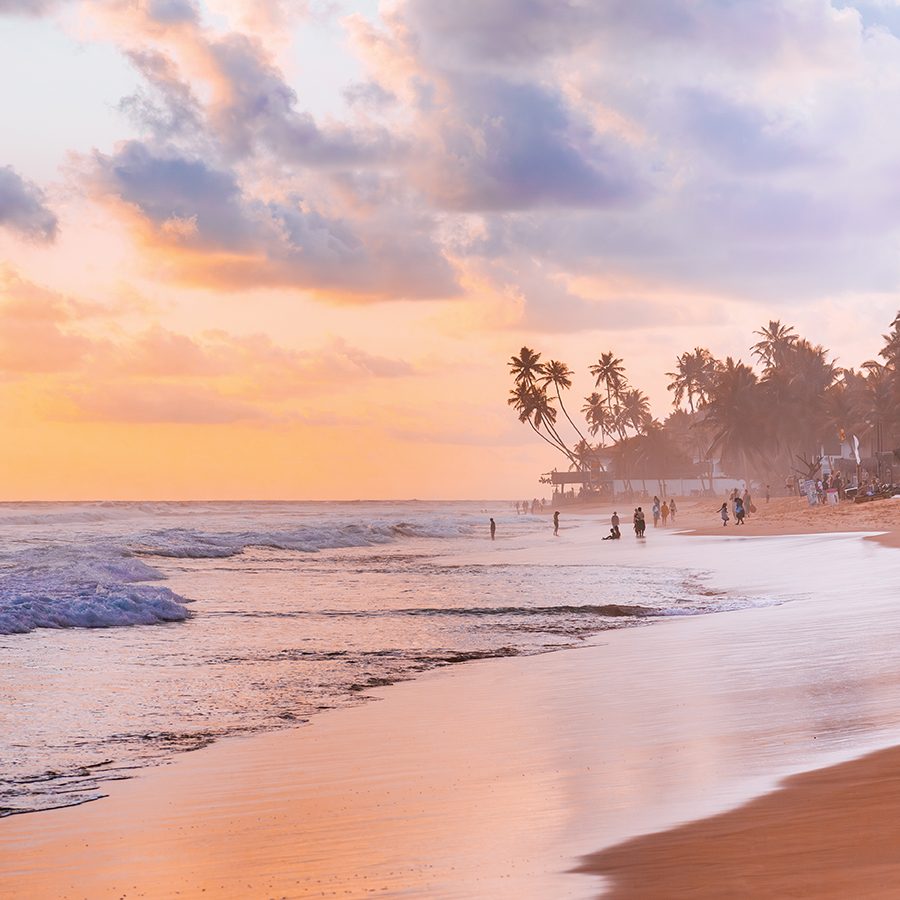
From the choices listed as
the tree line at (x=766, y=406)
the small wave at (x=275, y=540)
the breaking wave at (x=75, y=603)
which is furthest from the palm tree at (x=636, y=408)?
the breaking wave at (x=75, y=603)

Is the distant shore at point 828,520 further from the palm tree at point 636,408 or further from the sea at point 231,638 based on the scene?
the palm tree at point 636,408

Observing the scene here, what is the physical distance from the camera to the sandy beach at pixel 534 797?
496 cm

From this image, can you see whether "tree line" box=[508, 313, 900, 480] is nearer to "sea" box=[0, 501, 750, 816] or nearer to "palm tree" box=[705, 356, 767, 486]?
"palm tree" box=[705, 356, 767, 486]

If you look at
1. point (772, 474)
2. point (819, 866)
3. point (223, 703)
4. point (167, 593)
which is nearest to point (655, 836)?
point (819, 866)

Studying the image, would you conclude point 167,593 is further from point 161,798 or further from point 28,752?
point 161,798

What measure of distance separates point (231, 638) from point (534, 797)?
36.0 feet

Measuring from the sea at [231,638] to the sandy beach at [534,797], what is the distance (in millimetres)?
871

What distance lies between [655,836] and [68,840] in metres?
3.53

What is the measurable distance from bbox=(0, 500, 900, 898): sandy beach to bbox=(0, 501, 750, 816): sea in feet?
2.86

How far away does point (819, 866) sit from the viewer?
4617 mm

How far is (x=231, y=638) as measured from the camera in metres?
16.6

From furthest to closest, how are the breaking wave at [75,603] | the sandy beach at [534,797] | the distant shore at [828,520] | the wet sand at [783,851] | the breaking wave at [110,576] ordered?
1. the distant shore at [828,520]
2. the breaking wave at [110,576]
3. the breaking wave at [75,603]
4. the sandy beach at [534,797]
5. the wet sand at [783,851]

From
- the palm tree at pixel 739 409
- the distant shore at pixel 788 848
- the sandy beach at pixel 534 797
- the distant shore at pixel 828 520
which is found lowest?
the distant shore at pixel 828 520

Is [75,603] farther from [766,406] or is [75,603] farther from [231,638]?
[766,406]
